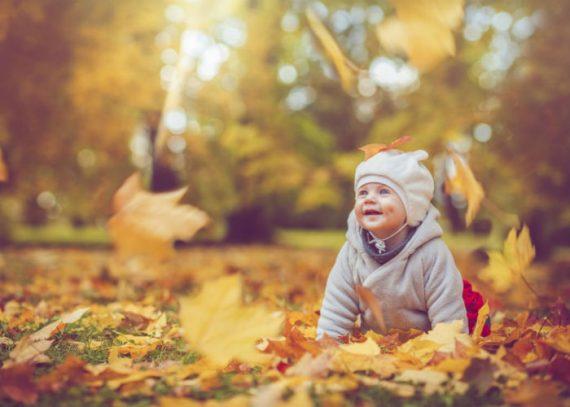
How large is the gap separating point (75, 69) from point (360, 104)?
8067mm

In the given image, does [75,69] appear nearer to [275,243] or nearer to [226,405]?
[226,405]

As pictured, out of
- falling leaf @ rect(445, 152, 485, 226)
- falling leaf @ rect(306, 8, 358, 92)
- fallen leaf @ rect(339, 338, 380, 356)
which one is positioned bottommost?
fallen leaf @ rect(339, 338, 380, 356)

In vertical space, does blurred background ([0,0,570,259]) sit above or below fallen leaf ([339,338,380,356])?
above

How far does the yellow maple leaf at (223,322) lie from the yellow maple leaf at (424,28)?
0.72m

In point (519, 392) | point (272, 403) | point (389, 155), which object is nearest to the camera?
point (272, 403)

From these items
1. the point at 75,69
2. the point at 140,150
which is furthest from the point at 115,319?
the point at 140,150

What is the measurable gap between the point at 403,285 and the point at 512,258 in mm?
486

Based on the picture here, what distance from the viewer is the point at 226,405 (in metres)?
1.52

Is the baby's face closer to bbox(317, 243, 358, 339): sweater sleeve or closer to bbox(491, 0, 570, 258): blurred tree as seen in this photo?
bbox(317, 243, 358, 339): sweater sleeve

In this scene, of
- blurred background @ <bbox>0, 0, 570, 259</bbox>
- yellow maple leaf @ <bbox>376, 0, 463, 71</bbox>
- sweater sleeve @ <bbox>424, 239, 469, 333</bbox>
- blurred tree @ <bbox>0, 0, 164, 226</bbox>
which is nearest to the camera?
yellow maple leaf @ <bbox>376, 0, 463, 71</bbox>

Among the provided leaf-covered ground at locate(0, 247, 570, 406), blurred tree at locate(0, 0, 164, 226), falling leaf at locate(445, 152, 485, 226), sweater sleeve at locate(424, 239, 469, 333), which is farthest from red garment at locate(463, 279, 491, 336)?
blurred tree at locate(0, 0, 164, 226)

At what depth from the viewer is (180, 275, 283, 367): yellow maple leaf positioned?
1607mm

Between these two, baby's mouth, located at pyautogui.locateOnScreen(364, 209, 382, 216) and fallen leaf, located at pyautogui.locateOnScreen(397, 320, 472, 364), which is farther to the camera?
baby's mouth, located at pyautogui.locateOnScreen(364, 209, 382, 216)

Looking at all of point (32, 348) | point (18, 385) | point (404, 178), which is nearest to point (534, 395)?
point (404, 178)
